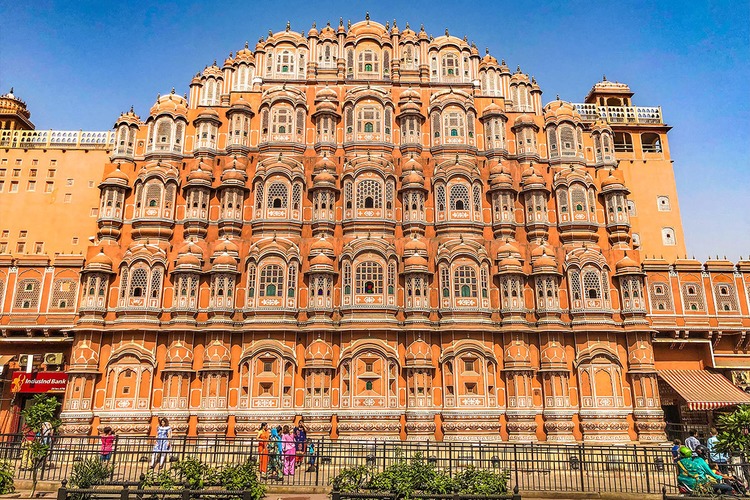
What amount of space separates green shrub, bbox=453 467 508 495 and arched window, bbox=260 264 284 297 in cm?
1580

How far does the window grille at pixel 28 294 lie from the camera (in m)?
29.1

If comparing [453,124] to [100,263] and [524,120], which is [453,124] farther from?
[100,263]

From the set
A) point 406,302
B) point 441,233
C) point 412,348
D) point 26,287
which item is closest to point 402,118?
point 441,233

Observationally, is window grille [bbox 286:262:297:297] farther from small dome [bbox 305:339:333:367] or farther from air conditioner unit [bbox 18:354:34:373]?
air conditioner unit [bbox 18:354:34:373]

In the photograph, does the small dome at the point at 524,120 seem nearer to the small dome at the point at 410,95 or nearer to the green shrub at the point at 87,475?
the small dome at the point at 410,95

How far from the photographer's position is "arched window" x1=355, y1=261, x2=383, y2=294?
1123 inches

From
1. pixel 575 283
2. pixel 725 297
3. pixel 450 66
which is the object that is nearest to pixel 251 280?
pixel 575 283

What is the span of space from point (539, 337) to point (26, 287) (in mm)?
25669

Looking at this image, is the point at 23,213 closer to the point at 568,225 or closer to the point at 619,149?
the point at 568,225

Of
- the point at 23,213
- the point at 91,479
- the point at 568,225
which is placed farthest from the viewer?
the point at 23,213

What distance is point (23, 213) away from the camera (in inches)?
1479

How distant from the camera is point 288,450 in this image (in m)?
19.6

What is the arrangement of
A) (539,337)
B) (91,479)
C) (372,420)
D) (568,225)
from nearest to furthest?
1. (91,479)
2. (372,420)
3. (539,337)
4. (568,225)

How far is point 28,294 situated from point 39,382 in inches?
173
